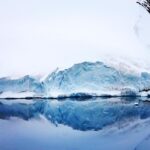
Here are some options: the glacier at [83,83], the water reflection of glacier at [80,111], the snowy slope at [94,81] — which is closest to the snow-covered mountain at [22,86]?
the glacier at [83,83]

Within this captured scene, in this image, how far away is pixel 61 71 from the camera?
421 inches

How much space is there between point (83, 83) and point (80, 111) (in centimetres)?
216

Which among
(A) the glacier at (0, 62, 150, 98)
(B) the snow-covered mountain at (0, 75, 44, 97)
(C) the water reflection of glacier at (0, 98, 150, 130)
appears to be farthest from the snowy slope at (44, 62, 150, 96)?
(C) the water reflection of glacier at (0, 98, 150, 130)

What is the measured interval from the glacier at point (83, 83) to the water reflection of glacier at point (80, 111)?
32 cm

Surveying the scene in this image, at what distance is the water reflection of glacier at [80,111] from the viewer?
7098 mm

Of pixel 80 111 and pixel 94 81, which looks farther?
pixel 94 81

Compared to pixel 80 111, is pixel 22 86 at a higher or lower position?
higher

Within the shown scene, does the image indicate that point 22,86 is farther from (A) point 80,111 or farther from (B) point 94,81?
(A) point 80,111

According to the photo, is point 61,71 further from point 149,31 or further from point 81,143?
point 81,143

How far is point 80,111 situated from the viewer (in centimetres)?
845

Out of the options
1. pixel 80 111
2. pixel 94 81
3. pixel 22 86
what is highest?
pixel 94 81

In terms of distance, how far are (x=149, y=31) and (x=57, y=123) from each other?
5047 mm

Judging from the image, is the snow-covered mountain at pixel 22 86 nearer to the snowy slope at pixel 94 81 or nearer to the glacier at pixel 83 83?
the glacier at pixel 83 83

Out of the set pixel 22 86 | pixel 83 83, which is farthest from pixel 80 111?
pixel 22 86
